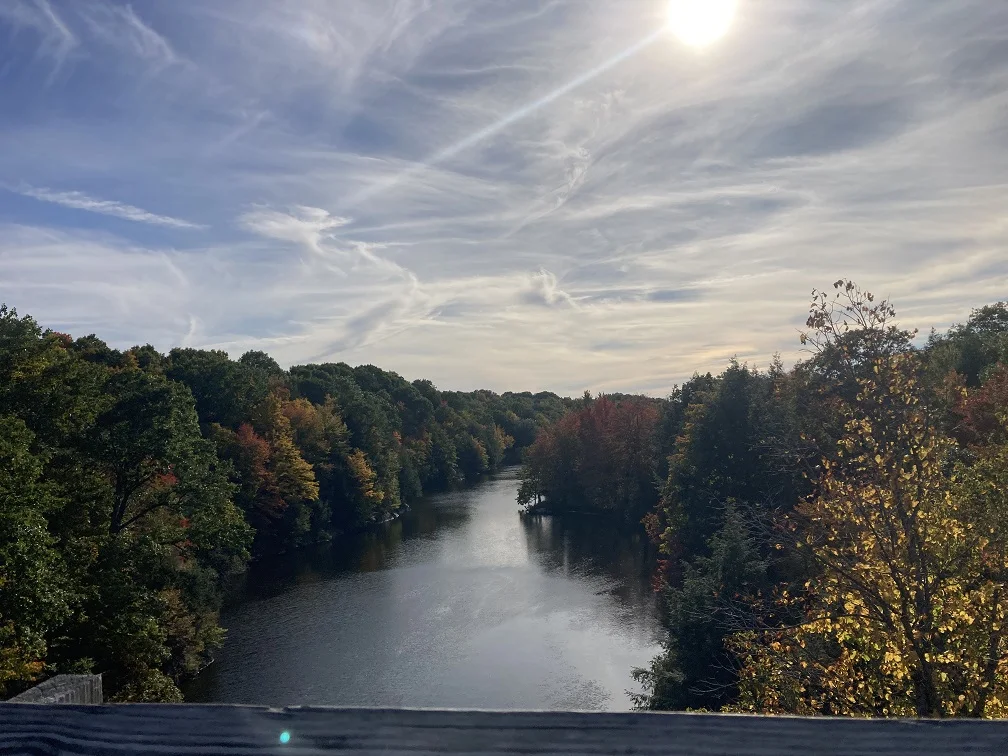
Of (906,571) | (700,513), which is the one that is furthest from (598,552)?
(906,571)

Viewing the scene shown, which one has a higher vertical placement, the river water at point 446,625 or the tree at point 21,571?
the tree at point 21,571

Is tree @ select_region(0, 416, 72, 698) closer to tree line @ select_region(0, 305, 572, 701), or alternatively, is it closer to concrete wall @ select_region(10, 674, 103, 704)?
tree line @ select_region(0, 305, 572, 701)

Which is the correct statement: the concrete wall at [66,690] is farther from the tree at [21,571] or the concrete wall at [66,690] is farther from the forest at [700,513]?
the tree at [21,571]

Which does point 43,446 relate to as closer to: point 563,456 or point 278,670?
point 278,670

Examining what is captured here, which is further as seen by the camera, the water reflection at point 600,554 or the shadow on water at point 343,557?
the shadow on water at point 343,557

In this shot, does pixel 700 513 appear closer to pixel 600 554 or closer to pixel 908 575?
pixel 600 554

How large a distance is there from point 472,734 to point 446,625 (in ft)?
97.9

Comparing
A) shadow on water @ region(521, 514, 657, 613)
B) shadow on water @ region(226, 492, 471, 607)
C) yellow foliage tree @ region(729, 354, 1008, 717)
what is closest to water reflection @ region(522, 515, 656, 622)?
shadow on water @ region(521, 514, 657, 613)

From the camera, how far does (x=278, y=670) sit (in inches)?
986

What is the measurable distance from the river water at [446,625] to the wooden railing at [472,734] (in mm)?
16453

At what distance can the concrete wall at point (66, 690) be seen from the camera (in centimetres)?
195

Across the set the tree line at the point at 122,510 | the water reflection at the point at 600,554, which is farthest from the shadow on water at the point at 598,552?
the tree line at the point at 122,510

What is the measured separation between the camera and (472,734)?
1.43 m

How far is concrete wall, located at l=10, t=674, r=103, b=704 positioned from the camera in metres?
1.95
